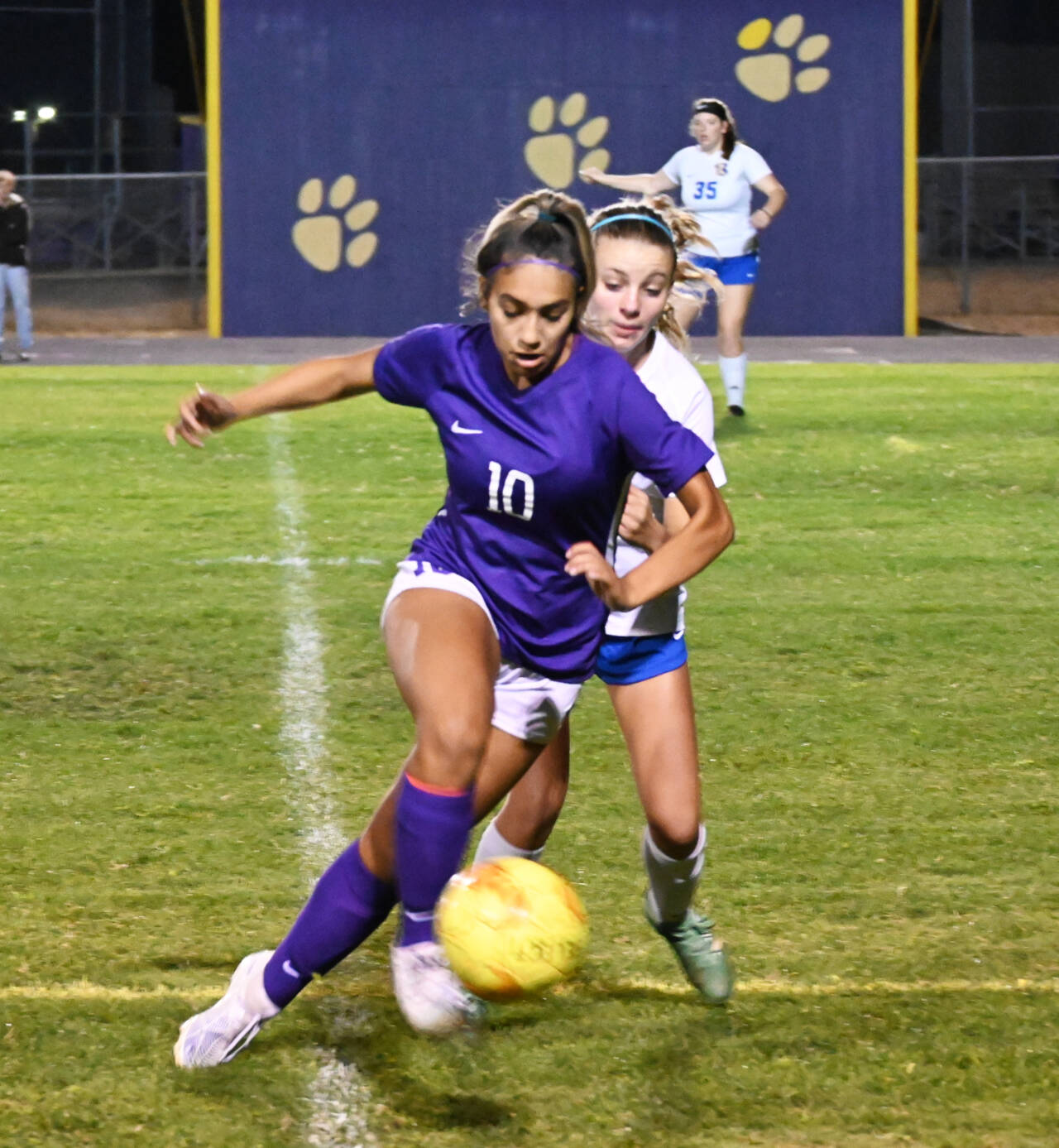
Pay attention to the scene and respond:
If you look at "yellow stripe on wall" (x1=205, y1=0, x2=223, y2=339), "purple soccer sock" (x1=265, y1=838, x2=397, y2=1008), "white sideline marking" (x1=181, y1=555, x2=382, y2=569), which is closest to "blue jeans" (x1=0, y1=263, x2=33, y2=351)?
"yellow stripe on wall" (x1=205, y1=0, x2=223, y2=339)

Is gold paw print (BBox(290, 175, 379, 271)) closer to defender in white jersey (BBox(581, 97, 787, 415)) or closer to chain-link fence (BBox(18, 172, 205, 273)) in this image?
chain-link fence (BBox(18, 172, 205, 273))

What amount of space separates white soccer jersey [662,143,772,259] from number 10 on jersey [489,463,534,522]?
33.8ft

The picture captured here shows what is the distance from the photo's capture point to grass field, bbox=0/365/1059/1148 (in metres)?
3.81

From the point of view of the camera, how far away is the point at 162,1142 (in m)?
3.60

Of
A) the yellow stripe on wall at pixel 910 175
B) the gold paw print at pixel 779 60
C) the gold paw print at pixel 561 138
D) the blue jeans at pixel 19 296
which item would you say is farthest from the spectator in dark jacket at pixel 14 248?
the yellow stripe on wall at pixel 910 175

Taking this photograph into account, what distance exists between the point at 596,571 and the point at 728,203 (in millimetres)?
10864

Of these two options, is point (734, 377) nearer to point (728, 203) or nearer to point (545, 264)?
point (728, 203)

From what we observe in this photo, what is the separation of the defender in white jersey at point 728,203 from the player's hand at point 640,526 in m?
9.97

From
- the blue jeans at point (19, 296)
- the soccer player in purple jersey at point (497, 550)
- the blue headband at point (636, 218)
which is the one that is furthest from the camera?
the blue jeans at point (19, 296)

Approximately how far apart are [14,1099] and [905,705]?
4026mm

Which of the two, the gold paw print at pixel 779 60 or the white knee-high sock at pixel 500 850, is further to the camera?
the gold paw print at pixel 779 60

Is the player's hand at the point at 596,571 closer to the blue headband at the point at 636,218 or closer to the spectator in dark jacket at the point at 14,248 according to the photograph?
the blue headband at the point at 636,218

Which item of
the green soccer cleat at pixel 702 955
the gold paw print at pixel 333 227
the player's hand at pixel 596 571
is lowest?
the green soccer cleat at pixel 702 955

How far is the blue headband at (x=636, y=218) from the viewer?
4430 mm
